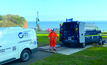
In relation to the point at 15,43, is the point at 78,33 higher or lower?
higher

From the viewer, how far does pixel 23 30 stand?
6.87 m

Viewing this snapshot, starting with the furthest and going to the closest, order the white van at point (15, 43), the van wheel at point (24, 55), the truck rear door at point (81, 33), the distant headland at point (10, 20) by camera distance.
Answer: the distant headland at point (10, 20)
the truck rear door at point (81, 33)
the van wheel at point (24, 55)
the white van at point (15, 43)

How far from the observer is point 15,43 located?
6.27m

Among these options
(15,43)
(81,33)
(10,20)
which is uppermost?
(10,20)

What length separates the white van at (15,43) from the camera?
225 inches

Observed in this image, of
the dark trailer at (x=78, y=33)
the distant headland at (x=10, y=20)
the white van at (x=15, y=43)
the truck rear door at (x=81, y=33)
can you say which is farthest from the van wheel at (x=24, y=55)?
the distant headland at (x=10, y=20)

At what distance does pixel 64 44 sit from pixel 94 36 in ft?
11.6

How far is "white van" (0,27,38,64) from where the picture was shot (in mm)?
5711

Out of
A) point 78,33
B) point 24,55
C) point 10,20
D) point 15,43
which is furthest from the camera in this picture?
point 10,20

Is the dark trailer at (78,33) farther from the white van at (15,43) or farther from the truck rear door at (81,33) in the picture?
the white van at (15,43)

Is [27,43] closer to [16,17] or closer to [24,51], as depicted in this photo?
[24,51]

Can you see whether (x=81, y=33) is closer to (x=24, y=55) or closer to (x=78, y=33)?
(x=78, y=33)

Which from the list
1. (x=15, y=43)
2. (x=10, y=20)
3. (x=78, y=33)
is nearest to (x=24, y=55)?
(x=15, y=43)

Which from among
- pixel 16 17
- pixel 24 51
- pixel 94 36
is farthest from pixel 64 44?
pixel 16 17
